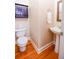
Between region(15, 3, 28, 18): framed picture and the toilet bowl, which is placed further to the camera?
region(15, 3, 28, 18): framed picture

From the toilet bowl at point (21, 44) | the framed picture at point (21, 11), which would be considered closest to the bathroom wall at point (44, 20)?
the toilet bowl at point (21, 44)

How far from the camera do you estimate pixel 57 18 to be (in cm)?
348

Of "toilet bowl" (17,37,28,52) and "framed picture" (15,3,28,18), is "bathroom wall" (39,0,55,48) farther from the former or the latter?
"framed picture" (15,3,28,18)

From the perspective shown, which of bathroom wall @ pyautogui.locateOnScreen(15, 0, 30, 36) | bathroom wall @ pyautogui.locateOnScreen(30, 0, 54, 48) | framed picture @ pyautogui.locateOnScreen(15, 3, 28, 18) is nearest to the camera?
bathroom wall @ pyautogui.locateOnScreen(30, 0, 54, 48)

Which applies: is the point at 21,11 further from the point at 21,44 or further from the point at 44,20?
the point at 21,44

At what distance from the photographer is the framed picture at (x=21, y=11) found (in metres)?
3.54

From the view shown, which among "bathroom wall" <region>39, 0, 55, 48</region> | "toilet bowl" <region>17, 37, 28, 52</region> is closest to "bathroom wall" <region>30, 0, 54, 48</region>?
"bathroom wall" <region>39, 0, 55, 48</region>

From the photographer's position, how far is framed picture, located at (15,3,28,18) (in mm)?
3544
